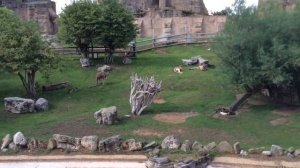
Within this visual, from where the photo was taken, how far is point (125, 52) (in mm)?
39688

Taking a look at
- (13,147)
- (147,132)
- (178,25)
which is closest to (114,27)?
(147,132)

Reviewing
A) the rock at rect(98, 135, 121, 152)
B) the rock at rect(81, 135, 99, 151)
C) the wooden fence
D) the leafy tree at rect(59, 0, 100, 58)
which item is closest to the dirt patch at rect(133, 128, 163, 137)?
the rock at rect(98, 135, 121, 152)

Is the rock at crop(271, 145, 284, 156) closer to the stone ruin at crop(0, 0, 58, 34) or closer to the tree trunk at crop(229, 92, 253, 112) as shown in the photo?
the tree trunk at crop(229, 92, 253, 112)

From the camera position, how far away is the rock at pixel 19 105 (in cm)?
2788

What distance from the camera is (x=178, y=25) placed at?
5697cm

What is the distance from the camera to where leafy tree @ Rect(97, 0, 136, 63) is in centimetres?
3622

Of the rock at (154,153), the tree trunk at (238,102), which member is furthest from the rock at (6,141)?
the tree trunk at (238,102)

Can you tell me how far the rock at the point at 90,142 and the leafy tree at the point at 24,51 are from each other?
8.29 metres

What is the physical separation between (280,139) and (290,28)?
19.8 ft

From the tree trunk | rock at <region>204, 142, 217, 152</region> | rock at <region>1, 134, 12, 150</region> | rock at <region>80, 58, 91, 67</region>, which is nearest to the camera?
rock at <region>204, 142, 217, 152</region>

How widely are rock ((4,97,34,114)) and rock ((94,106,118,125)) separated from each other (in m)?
3.98

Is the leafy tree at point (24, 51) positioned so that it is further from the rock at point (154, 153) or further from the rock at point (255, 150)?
the rock at point (255, 150)

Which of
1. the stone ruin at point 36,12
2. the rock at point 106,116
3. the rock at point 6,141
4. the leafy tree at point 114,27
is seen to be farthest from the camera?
the stone ruin at point 36,12

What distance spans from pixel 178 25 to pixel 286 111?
100 feet
